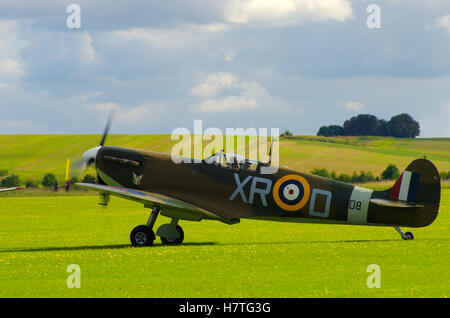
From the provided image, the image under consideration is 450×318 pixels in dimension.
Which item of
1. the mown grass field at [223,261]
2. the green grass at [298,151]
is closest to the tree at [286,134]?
the green grass at [298,151]

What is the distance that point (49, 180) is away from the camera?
65.6m

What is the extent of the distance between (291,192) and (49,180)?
50798 millimetres

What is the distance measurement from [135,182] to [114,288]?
7.68 m

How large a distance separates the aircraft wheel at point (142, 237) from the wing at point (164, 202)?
663 mm

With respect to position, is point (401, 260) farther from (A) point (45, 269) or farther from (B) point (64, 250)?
(B) point (64, 250)

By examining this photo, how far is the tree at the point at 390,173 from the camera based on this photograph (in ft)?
194

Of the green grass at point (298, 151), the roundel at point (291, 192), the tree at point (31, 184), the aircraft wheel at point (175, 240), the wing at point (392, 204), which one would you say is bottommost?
the aircraft wheel at point (175, 240)

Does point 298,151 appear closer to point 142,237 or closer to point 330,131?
point 142,237

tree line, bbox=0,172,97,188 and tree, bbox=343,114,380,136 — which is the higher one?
tree, bbox=343,114,380,136

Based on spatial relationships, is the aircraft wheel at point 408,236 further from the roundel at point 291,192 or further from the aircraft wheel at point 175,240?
the aircraft wheel at point 175,240

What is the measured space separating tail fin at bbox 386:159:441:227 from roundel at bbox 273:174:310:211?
2184 millimetres

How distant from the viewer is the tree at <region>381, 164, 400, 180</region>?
59.1 meters

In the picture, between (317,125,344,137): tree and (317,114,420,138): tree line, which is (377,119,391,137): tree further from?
(317,125,344,137): tree

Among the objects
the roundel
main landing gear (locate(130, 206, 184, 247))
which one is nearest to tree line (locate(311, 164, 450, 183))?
main landing gear (locate(130, 206, 184, 247))
